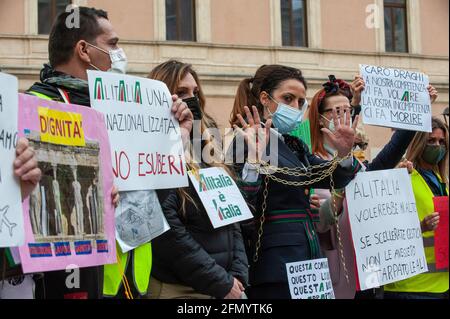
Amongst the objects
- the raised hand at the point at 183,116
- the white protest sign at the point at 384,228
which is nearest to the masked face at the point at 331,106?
the white protest sign at the point at 384,228

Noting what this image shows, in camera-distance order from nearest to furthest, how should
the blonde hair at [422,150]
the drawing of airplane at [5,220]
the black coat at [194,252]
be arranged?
the drawing of airplane at [5,220], the black coat at [194,252], the blonde hair at [422,150]

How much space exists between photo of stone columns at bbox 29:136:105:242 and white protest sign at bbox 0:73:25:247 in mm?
131

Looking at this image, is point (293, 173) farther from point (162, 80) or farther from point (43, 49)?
point (43, 49)

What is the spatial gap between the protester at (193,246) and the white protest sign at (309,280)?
0.27 m

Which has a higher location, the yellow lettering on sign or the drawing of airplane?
the yellow lettering on sign

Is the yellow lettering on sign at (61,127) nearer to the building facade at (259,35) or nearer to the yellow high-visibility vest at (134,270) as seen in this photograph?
the yellow high-visibility vest at (134,270)

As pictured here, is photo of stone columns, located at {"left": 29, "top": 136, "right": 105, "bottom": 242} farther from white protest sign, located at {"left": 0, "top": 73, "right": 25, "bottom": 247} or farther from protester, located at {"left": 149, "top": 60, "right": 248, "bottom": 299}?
protester, located at {"left": 149, "top": 60, "right": 248, "bottom": 299}

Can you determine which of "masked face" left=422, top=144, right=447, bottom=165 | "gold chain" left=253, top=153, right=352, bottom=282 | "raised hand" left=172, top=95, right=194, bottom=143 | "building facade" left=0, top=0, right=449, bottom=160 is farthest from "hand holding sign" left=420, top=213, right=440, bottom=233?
"building facade" left=0, top=0, right=449, bottom=160

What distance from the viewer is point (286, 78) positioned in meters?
4.36

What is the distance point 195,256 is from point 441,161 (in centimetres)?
260

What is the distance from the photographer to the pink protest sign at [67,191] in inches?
109

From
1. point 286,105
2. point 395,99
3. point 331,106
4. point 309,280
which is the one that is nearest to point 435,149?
point 395,99

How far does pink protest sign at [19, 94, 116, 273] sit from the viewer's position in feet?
9.12
